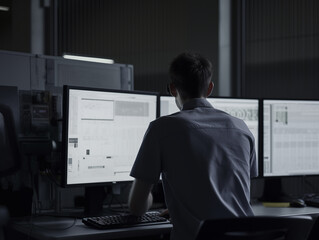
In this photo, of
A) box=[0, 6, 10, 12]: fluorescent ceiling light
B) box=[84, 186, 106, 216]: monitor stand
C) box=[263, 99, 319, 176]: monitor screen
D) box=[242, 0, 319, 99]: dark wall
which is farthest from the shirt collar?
box=[0, 6, 10, 12]: fluorescent ceiling light

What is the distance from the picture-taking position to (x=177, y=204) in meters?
1.63

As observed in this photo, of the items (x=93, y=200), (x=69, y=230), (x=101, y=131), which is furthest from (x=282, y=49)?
(x=69, y=230)

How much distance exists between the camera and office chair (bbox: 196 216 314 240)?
4.06 feet

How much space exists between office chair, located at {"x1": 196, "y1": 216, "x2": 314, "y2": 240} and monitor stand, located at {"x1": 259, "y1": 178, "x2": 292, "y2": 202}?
1.26 m

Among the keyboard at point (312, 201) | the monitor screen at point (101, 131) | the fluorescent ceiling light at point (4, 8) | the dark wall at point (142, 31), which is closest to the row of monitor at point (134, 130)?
the monitor screen at point (101, 131)

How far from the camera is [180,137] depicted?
63.4 inches

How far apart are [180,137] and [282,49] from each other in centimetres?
200

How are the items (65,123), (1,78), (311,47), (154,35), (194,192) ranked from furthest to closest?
(154,35) → (311,47) → (1,78) → (65,123) → (194,192)

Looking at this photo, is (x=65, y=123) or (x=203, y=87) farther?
(x=65, y=123)

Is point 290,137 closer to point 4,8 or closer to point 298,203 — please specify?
point 298,203

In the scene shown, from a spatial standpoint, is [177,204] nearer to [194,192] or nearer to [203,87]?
[194,192]

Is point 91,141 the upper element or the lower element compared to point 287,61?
lower

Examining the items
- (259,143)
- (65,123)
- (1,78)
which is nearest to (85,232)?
(65,123)

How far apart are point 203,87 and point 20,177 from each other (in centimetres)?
94
